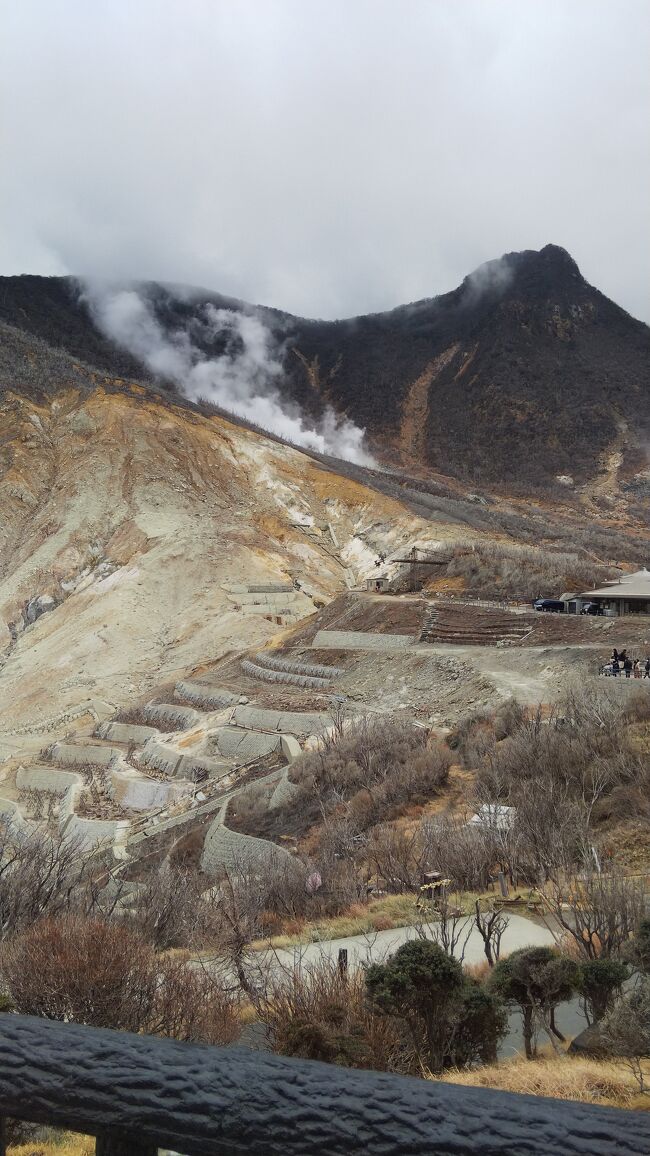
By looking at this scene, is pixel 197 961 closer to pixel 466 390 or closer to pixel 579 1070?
pixel 579 1070

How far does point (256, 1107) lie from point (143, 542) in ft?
178

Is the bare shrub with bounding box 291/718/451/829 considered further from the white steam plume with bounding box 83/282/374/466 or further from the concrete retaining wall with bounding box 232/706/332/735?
the white steam plume with bounding box 83/282/374/466

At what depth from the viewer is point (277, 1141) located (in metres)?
1.65

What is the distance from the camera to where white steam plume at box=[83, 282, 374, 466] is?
10081cm

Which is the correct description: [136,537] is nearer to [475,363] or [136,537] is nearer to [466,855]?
[466,855]

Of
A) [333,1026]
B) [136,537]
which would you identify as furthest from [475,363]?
[333,1026]

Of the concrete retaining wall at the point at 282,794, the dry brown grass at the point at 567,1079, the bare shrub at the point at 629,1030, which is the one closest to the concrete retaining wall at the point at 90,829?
the concrete retaining wall at the point at 282,794

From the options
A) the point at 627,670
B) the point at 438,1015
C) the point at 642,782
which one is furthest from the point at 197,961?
the point at 627,670

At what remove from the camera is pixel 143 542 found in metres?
54.4

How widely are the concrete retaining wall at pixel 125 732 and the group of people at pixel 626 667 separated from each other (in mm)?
16569

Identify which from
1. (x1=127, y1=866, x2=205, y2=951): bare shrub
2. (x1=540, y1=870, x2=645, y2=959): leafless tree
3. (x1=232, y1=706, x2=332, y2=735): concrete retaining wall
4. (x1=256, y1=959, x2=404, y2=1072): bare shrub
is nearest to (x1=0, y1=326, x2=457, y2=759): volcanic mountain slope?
(x1=232, y1=706, x2=332, y2=735): concrete retaining wall

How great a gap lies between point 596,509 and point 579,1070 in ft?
253

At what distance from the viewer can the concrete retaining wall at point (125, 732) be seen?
3056 cm

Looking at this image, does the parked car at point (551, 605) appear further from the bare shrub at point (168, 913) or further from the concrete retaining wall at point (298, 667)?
the bare shrub at point (168, 913)
